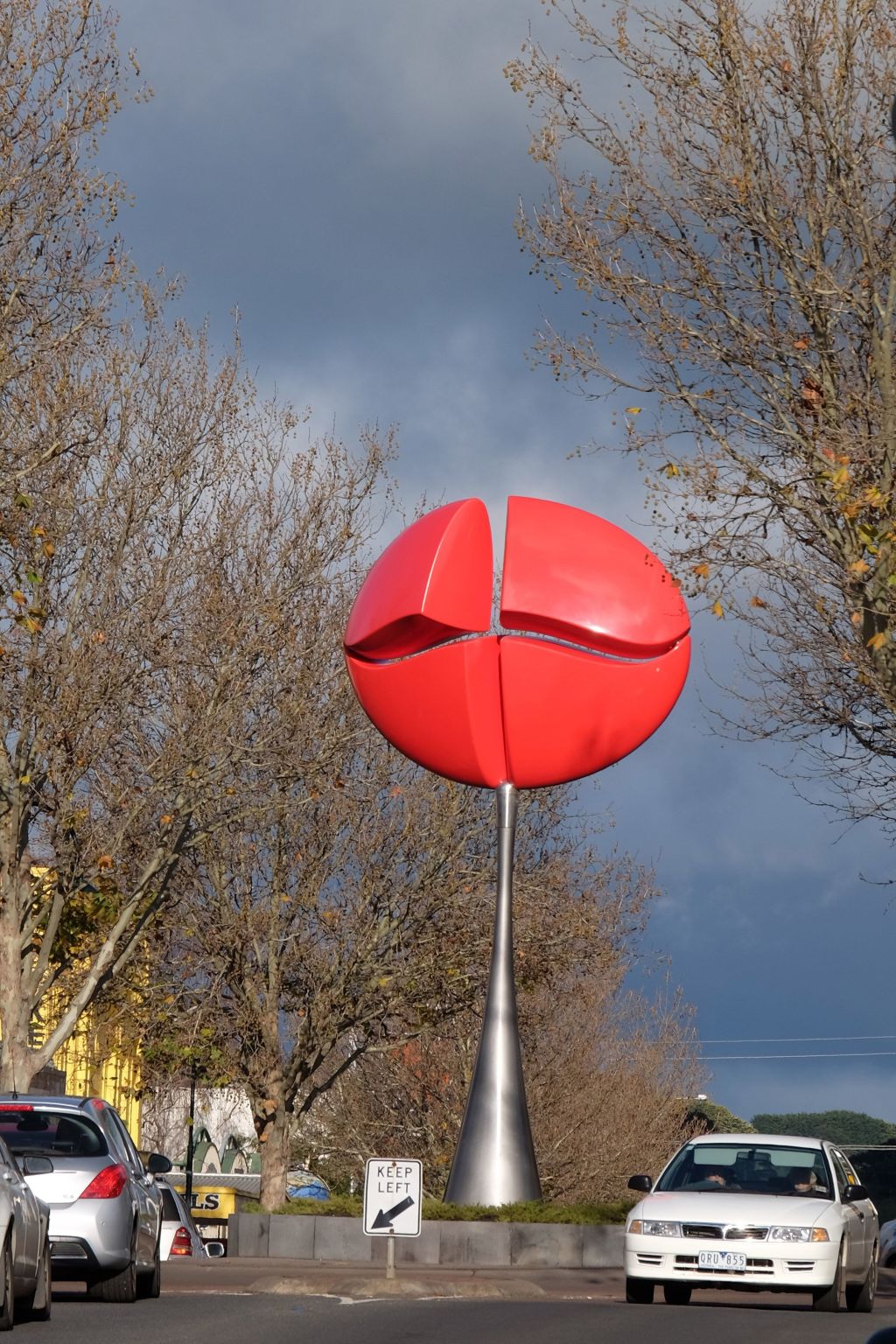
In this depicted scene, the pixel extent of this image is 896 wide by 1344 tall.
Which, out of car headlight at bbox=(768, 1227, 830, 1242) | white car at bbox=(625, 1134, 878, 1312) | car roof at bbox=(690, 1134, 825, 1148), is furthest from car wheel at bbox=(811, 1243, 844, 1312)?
car roof at bbox=(690, 1134, 825, 1148)

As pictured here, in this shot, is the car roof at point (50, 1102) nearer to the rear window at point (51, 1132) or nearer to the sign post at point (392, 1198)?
the rear window at point (51, 1132)

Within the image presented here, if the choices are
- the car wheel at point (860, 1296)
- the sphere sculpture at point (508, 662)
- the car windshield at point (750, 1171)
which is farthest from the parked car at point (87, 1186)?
the sphere sculpture at point (508, 662)

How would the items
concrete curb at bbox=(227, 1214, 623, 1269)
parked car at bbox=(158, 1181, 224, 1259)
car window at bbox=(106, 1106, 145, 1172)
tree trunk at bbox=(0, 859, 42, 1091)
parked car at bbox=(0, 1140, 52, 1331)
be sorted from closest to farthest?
parked car at bbox=(0, 1140, 52, 1331) < car window at bbox=(106, 1106, 145, 1172) < concrete curb at bbox=(227, 1214, 623, 1269) < tree trunk at bbox=(0, 859, 42, 1091) < parked car at bbox=(158, 1181, 224, 1259)

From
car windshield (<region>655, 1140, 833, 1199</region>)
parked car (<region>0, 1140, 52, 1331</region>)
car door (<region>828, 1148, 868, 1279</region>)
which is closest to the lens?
parked car (<region>0, 1140, 52, 1331</region>)

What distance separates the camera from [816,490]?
18.3 m

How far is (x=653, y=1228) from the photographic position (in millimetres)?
15805

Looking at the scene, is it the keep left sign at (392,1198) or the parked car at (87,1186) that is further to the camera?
the keep left sign at (392,1198)

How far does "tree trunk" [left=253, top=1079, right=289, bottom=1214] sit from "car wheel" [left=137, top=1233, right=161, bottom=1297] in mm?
16167

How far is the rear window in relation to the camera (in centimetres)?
1412

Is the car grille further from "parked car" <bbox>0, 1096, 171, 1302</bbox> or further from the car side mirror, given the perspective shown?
the car side mirror

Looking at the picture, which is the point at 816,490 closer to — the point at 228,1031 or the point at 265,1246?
the point at 265,1246

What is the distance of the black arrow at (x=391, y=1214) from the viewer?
15078mm

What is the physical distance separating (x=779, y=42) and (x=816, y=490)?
477cm

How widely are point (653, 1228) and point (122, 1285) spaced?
4.41 m
